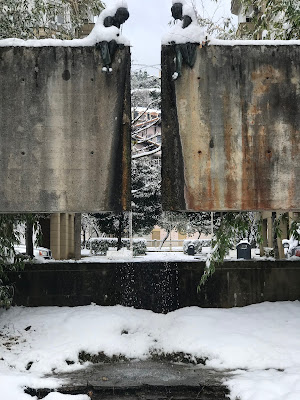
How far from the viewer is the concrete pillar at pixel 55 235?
70.9ft

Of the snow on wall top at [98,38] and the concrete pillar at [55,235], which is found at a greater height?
the snow on wall top at [98,38]

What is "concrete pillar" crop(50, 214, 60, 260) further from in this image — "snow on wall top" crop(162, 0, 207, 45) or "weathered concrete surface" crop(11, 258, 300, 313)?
"snow on wall top" crop(162, 0, 207, 45)

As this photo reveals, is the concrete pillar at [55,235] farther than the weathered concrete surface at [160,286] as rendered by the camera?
Yes

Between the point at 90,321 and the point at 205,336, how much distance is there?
218 cm

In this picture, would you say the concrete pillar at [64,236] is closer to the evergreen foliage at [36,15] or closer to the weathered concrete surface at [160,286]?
the evergreen foliage at [36,15]

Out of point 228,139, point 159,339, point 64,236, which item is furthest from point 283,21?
point 64,236

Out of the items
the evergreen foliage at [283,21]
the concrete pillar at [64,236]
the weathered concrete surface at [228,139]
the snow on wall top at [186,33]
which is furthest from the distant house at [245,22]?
the concrete pillar at [64,236]

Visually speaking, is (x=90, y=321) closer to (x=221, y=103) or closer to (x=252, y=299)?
(x=252, y=299)

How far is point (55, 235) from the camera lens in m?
21.7

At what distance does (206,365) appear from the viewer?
25.3 feet

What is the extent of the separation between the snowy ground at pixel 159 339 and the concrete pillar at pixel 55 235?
1230 centimetres

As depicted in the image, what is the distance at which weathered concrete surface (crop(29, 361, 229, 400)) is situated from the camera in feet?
21.2

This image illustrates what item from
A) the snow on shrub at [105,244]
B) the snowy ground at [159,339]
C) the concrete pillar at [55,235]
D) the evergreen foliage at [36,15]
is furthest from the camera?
the snow on shrub at [105,244]

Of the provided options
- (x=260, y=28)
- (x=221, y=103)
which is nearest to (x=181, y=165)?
(x=221, y=103)
